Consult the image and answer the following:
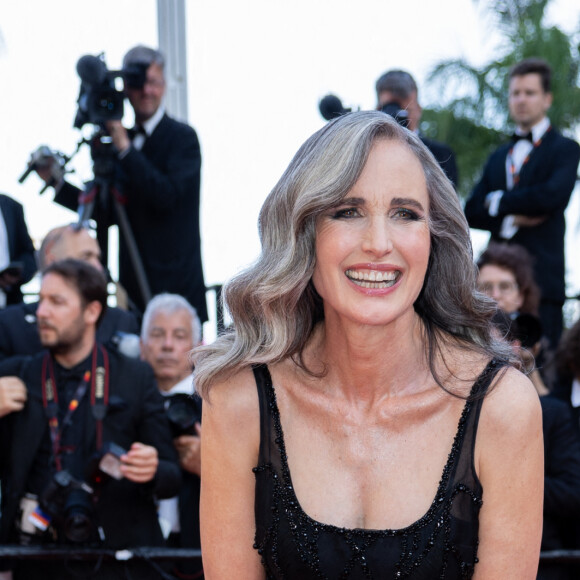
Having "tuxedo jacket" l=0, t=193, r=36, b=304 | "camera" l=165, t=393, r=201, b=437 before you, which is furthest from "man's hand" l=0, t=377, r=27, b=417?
"tuxedo jacket" l=0, t=193, r=36, b=304

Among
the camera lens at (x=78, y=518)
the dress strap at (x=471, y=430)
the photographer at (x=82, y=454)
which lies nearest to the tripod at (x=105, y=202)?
the photographer at (x=82, y=454)

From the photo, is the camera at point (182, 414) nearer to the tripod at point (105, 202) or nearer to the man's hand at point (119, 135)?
the tripod at point (105, 202)

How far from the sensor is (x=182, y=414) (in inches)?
167

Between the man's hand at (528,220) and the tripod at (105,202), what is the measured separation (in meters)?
2.05

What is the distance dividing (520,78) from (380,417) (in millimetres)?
3734

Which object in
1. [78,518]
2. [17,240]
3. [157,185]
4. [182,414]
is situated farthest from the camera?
[17,240]

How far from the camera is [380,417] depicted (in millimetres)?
2404

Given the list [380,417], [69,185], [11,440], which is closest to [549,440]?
[380,417]

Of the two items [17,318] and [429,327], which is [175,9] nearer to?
[17,318]

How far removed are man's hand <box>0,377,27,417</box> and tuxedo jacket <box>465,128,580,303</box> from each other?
2.77 meters

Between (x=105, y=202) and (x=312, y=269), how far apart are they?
298cm

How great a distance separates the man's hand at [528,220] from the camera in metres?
5.52

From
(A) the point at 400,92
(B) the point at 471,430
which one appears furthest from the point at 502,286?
(B) the point at 471,430

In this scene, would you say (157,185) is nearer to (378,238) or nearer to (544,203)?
(544,203)
